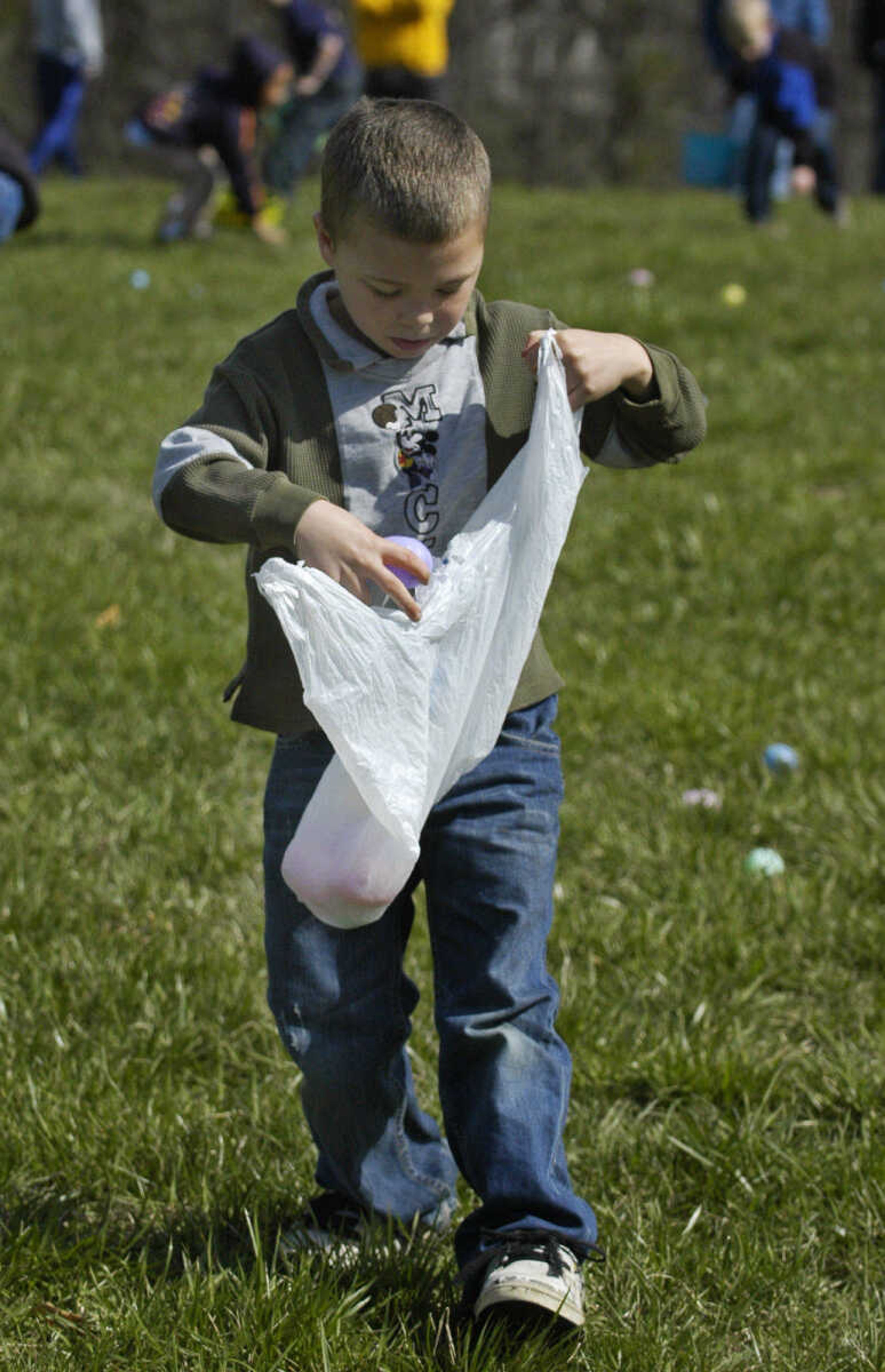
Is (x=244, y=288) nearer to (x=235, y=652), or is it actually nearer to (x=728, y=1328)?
(x=235, y=652)

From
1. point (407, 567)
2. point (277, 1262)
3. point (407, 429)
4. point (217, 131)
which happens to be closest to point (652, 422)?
point (407, 429)

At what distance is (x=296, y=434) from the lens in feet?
7.22

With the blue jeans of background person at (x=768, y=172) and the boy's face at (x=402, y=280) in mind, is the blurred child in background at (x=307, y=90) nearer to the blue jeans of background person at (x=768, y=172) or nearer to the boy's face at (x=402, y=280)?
the blue jeans of background person at (x=768, y=172)

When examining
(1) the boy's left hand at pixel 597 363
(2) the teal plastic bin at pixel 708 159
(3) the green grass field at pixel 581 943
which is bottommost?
(2) the teal plastic bin at pixel 708 159

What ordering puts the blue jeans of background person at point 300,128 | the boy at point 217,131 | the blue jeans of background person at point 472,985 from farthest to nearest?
the blue jeans of background person at point 300,128 → the boy at point 217,131 → the blue jeans of background person at point 472,985

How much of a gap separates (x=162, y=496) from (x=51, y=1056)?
3.99 feet

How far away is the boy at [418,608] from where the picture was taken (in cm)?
209

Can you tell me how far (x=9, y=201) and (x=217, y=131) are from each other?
7298mm

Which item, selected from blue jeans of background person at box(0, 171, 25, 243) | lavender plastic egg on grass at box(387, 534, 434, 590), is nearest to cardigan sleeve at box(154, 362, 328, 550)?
lavender plastic egg on grass at box(387, 534, 434, 590)

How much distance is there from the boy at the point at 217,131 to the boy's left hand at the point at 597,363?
8.40 metres

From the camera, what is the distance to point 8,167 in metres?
3.54

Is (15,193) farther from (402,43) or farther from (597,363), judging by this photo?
(402,43)

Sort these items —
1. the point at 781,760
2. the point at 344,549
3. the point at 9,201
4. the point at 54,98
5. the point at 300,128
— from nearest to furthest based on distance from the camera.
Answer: the point at 344,549 → the point at 9,201 → the point at 781,760 → the point at 300,128 → the point at 54,98

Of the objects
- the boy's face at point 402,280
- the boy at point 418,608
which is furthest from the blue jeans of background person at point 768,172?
A: the boy's face at point 402,280
